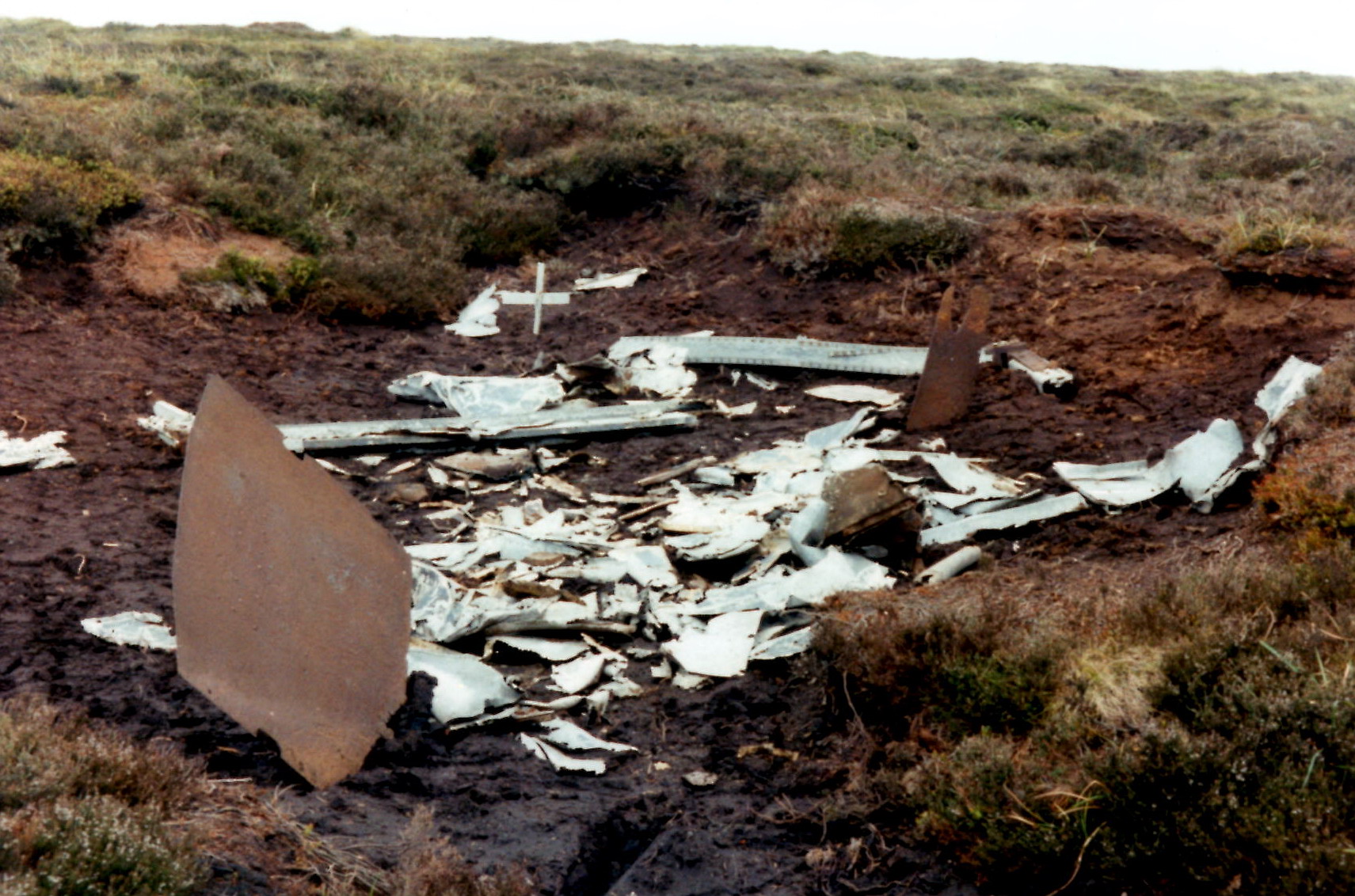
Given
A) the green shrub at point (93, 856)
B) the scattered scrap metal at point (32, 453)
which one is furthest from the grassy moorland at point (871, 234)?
the scattered scrap metal at point (32, 453)

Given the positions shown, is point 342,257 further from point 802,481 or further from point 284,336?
point 802,481

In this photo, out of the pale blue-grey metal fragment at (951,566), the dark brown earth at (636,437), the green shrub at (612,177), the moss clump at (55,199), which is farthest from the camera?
the green shrub at (612,177)

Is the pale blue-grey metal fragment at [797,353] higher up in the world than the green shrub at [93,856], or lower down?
lower down

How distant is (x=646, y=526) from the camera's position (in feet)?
20.5

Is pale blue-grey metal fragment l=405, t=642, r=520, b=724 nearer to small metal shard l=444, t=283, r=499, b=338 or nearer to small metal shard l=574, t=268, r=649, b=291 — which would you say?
small metal shard l=444, t=283, r=499, b=338

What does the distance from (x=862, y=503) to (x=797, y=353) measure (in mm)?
4076

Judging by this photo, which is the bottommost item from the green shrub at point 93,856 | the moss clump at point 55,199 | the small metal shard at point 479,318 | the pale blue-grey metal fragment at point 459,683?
the pale blue-grey metal fragment at point 459,683

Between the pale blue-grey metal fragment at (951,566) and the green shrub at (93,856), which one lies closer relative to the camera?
the green shrub at (93,856)

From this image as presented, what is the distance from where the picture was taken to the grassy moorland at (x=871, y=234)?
2.77 m

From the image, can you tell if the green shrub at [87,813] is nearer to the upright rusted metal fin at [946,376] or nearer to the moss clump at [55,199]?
the upright rusted metal fin at [946,376]

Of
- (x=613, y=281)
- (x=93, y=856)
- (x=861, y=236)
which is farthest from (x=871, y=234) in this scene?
(x=93, y=856)

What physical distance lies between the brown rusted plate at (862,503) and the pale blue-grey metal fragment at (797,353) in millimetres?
3577

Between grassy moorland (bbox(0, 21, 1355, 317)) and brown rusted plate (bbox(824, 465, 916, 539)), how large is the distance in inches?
178

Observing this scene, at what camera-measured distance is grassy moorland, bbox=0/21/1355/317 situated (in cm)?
1084
